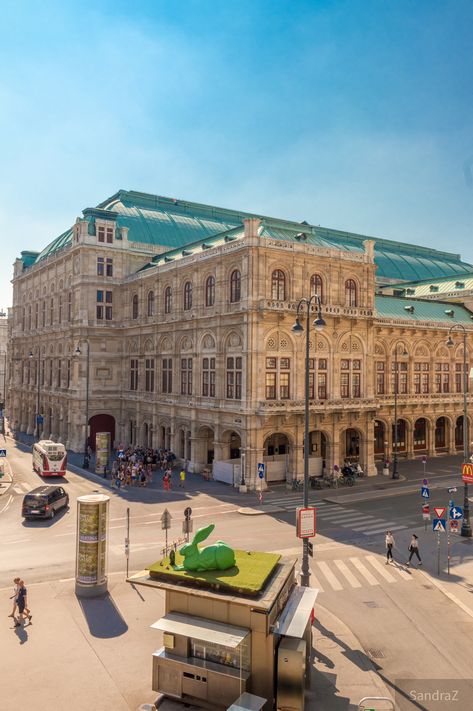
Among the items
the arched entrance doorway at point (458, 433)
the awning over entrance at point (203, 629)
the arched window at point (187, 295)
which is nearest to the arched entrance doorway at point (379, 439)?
the arched entrance doorway at point (458, 433)

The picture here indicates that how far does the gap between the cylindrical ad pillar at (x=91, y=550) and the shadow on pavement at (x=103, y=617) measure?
425 mm

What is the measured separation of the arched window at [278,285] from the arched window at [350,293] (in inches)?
268

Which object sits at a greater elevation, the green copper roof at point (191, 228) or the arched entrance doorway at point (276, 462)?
the green copper roof at point (191, 228)

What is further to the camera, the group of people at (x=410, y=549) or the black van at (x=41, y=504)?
the black van at (x=41, y=504)

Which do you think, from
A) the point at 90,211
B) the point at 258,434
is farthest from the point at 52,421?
the point at 258,434

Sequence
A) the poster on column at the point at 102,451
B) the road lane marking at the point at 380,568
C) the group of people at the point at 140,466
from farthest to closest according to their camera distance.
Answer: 1. the poster on column at the point at 102,451
2. the group of people at the point at 140,466
3. the road lane marking at the point at 380,568

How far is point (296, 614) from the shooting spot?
47.4 feet

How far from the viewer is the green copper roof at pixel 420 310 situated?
198 ft

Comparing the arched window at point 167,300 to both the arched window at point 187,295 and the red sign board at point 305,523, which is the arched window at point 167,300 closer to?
the arched window at point 187,295


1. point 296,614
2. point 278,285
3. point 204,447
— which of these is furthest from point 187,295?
point 296,614

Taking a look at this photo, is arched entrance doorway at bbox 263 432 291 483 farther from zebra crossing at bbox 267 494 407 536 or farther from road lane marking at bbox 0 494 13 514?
road lane marking at bbox 0 494 13 514

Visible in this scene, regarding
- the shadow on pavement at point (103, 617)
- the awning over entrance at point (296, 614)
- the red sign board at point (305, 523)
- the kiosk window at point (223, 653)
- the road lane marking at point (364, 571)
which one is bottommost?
the road lane marking at point (364, 571)

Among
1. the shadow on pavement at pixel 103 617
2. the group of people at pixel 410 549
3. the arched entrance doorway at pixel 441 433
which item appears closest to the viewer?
the shadow on pavement at pixel 103 617

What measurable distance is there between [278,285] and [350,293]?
7.93 metres
